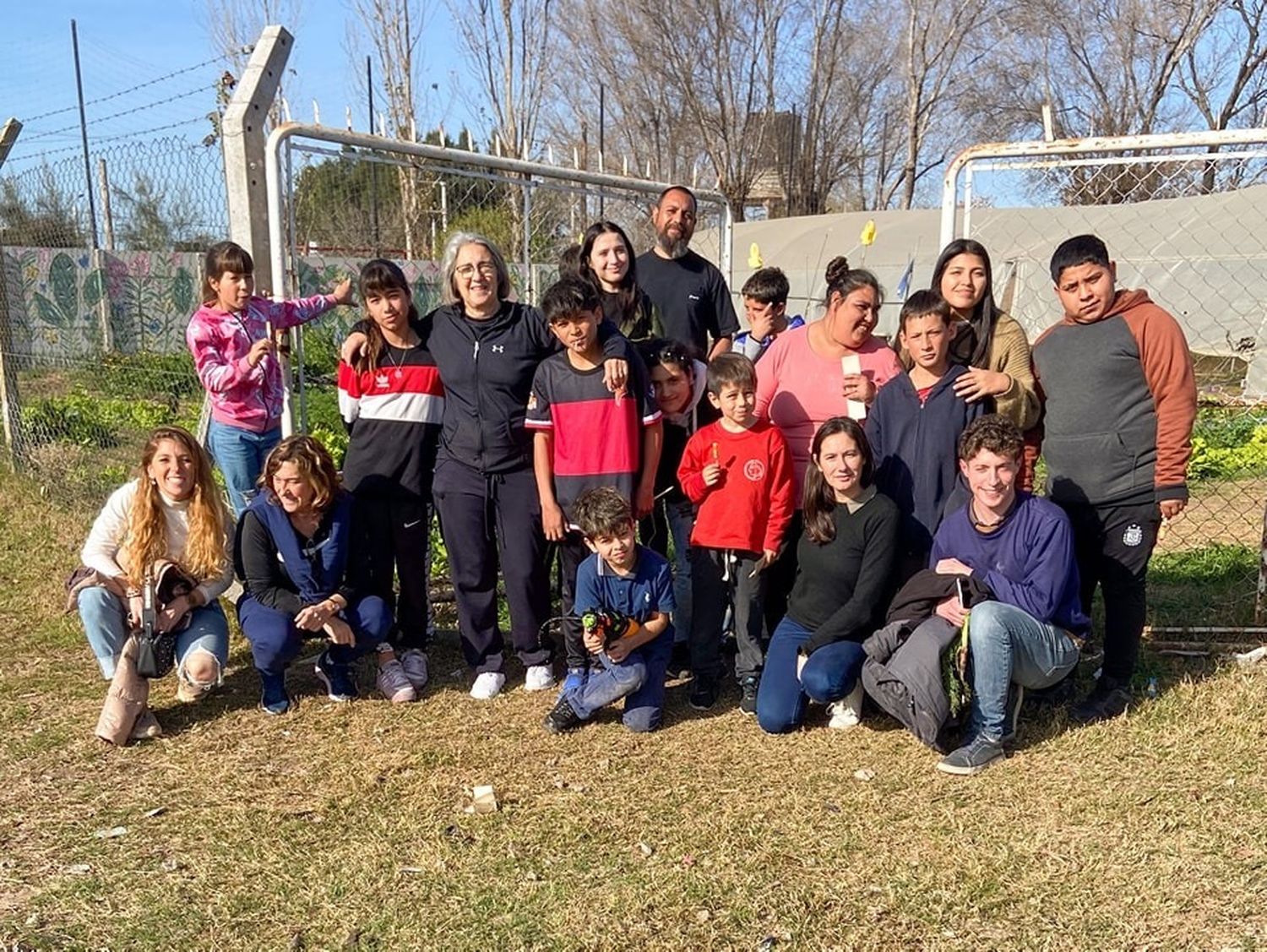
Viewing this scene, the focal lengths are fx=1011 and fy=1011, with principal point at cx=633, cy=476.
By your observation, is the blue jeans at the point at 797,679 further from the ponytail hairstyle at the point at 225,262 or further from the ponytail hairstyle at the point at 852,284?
the ponytail hairstyle at the point at 225,262

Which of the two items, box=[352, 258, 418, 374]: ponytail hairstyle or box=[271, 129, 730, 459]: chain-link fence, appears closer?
box=[352, 258, 418, 374]: ponytail hairstyle

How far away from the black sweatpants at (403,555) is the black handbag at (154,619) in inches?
29.2

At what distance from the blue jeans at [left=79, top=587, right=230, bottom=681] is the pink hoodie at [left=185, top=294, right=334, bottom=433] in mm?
920

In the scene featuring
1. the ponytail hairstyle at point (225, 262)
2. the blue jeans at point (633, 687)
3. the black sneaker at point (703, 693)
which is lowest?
the black sneaker at point (703, 693)

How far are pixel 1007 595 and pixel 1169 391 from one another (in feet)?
3.05

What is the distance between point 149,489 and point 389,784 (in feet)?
5.44

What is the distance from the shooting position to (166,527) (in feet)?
13.7

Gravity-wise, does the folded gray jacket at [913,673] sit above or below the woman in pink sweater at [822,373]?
below

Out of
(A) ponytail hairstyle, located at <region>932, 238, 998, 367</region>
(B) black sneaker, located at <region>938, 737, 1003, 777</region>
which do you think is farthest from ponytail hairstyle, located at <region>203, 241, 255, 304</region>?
(B) black sneaker, located at <region>938, 737, 1003, 777</region>

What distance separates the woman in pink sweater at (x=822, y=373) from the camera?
13.0ft

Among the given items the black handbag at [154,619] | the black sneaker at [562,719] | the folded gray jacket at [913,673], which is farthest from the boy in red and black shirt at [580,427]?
the black handbag at [154,619]

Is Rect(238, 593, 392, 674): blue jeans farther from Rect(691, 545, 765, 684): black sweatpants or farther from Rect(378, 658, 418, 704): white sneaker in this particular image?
Rect(691, 545, 765, 684): black sweatpants

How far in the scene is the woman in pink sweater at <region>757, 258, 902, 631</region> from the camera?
3.97 m

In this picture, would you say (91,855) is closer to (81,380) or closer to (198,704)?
(198,704)
